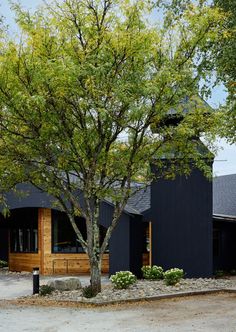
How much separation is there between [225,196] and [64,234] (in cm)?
1087

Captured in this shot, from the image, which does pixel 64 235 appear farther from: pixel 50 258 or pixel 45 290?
pixel 45 290

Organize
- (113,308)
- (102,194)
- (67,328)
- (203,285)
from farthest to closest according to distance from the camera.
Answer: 1. (203,285)
2. (102,194)
3. (113,308)
4. (67,328)

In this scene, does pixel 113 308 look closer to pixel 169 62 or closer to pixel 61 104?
pixel 61 104

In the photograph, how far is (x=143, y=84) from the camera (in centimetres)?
1573

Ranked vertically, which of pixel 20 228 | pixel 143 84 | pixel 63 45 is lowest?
pixel 20 228

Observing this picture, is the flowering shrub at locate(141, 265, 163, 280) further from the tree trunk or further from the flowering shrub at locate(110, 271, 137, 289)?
the tree trunk

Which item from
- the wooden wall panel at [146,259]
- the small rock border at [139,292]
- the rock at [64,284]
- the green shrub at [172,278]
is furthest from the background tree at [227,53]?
the rock at [64,284]

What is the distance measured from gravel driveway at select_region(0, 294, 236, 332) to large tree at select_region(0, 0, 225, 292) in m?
2.87

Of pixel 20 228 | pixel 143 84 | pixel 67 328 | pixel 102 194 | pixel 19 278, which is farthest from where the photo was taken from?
pixel 20 228

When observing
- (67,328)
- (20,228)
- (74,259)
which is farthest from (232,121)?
(67,328)

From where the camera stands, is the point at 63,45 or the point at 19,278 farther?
the point at 19,278

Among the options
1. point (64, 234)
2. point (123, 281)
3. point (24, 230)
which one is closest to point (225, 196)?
point (64, 234)

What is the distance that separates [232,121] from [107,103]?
9.77 metres

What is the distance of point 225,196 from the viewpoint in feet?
105
